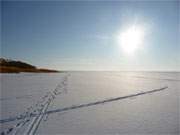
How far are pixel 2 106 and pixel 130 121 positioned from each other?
458 centimetres

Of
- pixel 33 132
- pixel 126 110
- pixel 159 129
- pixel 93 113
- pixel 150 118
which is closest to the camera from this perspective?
pixel 33 132

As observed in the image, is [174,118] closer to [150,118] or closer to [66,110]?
[150,118]

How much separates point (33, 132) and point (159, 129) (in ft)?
9.89

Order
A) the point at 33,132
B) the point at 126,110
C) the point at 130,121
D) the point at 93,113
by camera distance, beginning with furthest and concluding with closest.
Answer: the point at 126,110 < the point at 93,113 < the point at 130,121 < the point at 33,132

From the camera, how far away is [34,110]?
5.15 m

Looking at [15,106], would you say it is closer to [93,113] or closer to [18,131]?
[18,131]

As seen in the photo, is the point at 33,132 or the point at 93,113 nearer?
the point at 33,132

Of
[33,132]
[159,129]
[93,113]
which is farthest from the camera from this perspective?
[93,113]

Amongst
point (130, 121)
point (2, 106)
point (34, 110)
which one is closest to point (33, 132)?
point (34, 110)

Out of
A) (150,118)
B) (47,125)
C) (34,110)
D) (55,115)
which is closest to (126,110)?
(150,118)

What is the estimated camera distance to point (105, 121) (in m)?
4.32

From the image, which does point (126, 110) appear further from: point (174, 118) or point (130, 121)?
point (174, 118)

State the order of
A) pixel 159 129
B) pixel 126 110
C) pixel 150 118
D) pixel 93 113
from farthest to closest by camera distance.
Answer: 1. pixel 126 110
2. pixel 93 113
3. pixel 150 118
4. pixel 159 129

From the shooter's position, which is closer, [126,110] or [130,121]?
[130,121]
